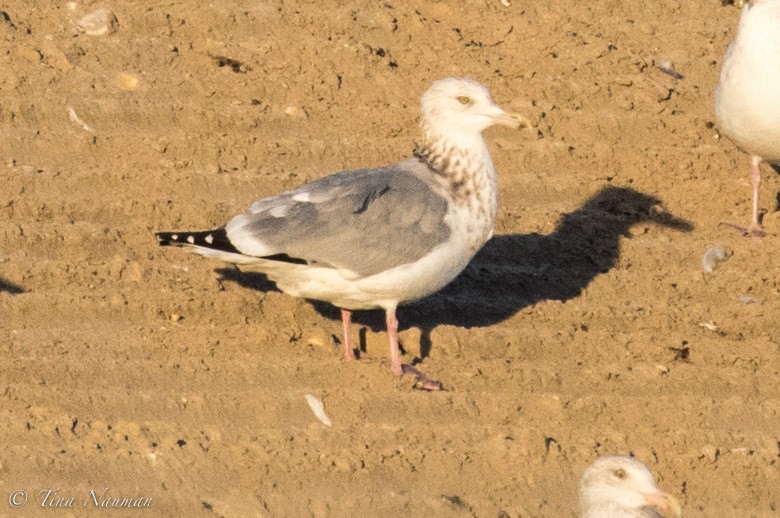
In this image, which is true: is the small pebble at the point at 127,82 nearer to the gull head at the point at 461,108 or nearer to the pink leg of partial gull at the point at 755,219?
the gull head at the point at 461,108

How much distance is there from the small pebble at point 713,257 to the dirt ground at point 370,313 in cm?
6

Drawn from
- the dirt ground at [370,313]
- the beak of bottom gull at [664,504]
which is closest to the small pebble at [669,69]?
the dirt ground at [370,313]

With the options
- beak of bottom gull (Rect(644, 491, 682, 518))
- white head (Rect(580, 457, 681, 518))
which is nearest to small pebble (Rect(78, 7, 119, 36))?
white head (Rect(580, 457, 681, 518))

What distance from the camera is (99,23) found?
11055 mm

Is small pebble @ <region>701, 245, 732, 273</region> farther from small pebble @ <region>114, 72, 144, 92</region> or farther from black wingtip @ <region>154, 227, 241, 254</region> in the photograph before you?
small pebble @ <region>114, 72, 144, 92</region>

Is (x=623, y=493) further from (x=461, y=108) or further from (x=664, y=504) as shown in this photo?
(x=461, y=108)

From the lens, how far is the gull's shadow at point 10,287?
8.89 meters

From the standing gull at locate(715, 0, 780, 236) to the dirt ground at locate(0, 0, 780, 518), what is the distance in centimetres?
41

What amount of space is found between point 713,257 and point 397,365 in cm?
242

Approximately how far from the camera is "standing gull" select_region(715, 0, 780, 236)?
1050 centimetres

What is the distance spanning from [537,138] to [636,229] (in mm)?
856

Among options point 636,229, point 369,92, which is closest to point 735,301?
point 636,229

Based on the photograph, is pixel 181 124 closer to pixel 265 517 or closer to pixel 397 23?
pixel 397 23
